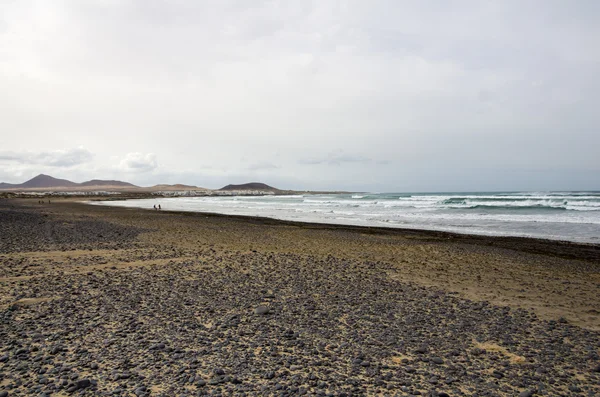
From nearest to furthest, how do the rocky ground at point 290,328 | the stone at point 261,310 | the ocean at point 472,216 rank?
the rocky ground at point 290,328 → the stone at point 261,310 → the ocean at point 472,216

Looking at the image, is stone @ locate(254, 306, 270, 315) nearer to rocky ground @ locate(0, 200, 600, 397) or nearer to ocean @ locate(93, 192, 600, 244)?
rocky ground @ locate(0, 200, 600, 397)

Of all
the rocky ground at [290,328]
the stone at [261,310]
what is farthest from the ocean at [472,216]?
the stone at [261,310]

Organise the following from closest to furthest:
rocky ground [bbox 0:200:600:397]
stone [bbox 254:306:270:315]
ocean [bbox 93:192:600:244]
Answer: rocky ground [bbox 0:200:600:397] < stone [bbox 254:306:270:315] < ocean [bbox 93:192:600:244]

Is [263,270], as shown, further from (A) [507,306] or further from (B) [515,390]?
(B) [515,390]

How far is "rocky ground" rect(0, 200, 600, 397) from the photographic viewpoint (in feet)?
11.6

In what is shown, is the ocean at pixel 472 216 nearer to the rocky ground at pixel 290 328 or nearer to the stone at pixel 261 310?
the rocky ground at pixel 290 328

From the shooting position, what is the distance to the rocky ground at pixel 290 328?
354 cm

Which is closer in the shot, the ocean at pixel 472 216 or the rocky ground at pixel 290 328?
the rocky ground at pixel 290 328

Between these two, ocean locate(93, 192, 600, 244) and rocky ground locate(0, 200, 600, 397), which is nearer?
rocky ground locate(0, 200, 600, 397)

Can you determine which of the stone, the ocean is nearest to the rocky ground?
the stone

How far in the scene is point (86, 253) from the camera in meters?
10.4

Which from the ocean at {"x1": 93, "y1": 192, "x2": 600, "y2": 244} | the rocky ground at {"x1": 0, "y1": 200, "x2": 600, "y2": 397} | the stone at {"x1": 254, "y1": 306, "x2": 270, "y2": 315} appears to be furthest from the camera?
the ocean at {"x1": 93, "y1": 192, "x2": 600, "y2": 244}

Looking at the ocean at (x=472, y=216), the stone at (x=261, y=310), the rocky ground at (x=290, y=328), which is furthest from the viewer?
the ocean at (x=472, y=216)

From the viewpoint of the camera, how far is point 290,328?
493cm
